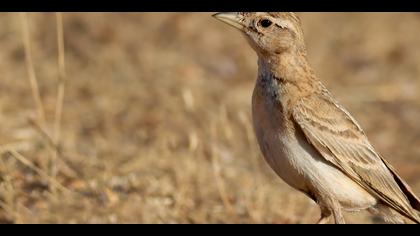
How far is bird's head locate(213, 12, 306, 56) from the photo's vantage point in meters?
5.91

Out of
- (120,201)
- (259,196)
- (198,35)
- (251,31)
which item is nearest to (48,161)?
(120,201)

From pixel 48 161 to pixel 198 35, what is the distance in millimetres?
4943

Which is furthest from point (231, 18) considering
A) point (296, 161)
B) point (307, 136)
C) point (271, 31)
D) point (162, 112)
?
point (162, 112)

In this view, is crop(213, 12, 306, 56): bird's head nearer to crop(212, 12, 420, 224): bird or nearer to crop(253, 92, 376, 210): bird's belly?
crop(212, 12, 420, 224): bird

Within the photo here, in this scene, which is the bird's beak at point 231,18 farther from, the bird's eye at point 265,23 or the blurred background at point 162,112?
the blurred background at point 162,112

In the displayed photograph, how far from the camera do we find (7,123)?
887 centimetres

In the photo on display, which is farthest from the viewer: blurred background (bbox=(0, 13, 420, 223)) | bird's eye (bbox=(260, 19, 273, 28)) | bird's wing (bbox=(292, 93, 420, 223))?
blurred background (bbox=(0, 13, 420, 223))

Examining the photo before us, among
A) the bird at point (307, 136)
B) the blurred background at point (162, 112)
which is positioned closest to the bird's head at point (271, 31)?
the bird at point (307, 136)

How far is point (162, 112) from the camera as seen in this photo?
9.92 metres

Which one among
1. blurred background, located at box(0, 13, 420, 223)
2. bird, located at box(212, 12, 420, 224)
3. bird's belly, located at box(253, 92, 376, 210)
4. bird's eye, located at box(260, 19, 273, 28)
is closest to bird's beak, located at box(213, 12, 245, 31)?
bird, located at box(212, 12, 420, 224)

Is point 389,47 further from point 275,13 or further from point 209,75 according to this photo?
point 275,13

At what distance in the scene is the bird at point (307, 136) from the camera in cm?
572

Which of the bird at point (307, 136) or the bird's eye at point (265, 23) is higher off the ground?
the bird's eye at point (265, 23)

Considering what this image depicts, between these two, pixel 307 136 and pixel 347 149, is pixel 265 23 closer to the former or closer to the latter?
pixel 307 136
